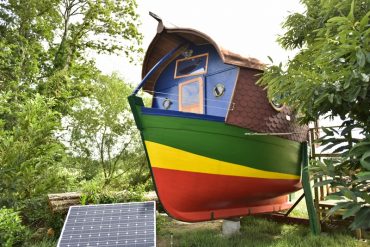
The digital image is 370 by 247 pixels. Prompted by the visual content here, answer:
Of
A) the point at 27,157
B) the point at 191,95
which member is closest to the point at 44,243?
the point at 27,157

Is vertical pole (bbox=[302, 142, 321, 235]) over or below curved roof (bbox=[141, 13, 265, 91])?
below

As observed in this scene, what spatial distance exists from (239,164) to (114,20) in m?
8.89

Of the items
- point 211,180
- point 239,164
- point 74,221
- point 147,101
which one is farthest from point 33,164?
point 147,101

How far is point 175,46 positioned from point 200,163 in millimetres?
2943

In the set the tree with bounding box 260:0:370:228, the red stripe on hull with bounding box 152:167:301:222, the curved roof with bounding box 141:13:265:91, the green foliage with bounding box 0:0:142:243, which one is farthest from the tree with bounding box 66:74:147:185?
the tree with bounding box 260:0:370:228

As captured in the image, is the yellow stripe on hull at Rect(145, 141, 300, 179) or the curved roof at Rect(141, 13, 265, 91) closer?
the yellow stripe on hull at Rect(145, 141, 300, 179)

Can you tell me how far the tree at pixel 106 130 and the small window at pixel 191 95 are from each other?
4484mm

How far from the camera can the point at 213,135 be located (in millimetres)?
5309

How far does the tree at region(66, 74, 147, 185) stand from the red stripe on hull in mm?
5695

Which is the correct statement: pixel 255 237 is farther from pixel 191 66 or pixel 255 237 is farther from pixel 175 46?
pixel 175 46

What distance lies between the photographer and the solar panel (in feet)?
11.2

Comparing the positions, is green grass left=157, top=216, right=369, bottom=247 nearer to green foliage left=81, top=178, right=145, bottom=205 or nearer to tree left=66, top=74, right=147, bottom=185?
green foliage left=81, top=178, right=145, bottom=205

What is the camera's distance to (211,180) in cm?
535

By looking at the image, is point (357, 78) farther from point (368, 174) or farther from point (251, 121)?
point (251, 121)
